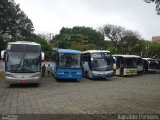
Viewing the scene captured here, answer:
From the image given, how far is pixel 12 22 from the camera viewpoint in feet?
158

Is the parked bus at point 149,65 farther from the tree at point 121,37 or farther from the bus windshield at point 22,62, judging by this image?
the bus windshield at point 22,62

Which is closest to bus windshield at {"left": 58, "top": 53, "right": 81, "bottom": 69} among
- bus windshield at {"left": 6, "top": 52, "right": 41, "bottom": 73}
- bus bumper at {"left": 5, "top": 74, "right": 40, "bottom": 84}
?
bus windshield at {"left": 6, "top": 52, "right": 41, "bottom": 73}

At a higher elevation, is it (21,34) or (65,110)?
(21,34)

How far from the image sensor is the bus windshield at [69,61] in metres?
28.0

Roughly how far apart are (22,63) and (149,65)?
2851cm

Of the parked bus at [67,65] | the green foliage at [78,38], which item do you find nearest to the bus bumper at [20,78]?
the parked bus at [67,65]

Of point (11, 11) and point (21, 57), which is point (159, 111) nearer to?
point (21, 57)

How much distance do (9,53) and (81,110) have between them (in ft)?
37.2

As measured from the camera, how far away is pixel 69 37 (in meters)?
91.9

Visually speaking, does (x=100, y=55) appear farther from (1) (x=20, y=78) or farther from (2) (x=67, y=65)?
(1) (x=20, y=78)

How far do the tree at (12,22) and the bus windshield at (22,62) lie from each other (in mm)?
24101

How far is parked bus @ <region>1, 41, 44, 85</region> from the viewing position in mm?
21969

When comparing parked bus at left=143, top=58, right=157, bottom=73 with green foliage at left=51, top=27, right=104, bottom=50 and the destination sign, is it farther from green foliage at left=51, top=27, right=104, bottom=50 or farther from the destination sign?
green foliage at left=51, top=27, right=104, bottom=50

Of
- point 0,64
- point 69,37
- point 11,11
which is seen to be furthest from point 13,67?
point 69,37
